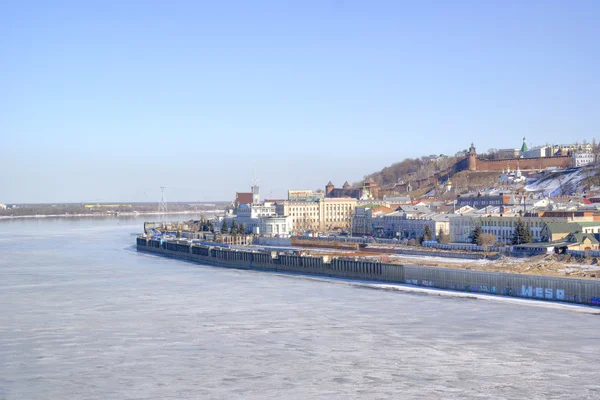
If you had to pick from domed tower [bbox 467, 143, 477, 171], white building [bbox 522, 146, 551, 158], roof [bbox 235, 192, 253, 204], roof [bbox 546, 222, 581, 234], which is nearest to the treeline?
domed tower [bbox 467, 143, 477, 171]

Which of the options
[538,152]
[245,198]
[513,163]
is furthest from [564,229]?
[538,152]

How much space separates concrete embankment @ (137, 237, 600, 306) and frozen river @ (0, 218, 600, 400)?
165cm

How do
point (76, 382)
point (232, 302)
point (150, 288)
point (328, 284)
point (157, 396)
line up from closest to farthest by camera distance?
point (157, 396) < point (76, 382) < point (232, 302) < point (150, 288) < point (328, 284)

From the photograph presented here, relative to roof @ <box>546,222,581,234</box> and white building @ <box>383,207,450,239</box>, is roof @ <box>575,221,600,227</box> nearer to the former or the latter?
roof @ <box>546,222,581,234</box>

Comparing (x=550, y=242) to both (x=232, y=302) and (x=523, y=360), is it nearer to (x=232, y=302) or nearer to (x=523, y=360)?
(x=232, y=302)

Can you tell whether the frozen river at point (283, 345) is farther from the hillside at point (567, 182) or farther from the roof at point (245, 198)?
the roof at point (245, 198)

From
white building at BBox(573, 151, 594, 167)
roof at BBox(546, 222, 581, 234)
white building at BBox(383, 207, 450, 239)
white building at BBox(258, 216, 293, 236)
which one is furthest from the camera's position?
white building at BBox(573, 151, 594, 167)

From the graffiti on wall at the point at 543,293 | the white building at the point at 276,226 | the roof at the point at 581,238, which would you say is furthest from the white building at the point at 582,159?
the graffiti on wall at the point at 543,293

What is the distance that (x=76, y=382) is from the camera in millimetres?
15758

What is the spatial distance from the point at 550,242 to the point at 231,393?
27951 mm

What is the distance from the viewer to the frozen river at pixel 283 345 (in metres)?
15.3

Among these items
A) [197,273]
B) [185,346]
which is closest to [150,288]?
[197,273]

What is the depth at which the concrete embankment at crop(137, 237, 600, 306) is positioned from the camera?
26.0m

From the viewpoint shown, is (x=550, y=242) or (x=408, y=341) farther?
(x=550, y=242)
